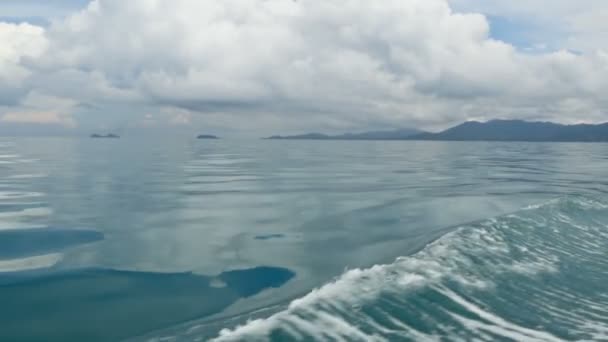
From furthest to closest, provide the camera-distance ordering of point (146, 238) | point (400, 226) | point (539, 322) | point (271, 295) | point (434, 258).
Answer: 1. point (400, 226)
2. point (146, 238)
3. point (434, 258)
4. point (271, 295)
5. point (539, 322)

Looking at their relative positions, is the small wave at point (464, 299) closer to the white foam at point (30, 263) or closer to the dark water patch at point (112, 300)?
the dark water patch at point (112, 300)

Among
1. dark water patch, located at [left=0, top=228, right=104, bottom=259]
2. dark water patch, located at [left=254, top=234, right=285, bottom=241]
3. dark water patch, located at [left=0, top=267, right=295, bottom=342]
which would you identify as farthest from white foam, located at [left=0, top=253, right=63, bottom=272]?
dark water patch, located at [left=254, top=234, right=285, bottom=241]

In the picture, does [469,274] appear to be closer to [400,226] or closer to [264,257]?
[264,257]

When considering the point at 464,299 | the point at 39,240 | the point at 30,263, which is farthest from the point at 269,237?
the point at 464,299

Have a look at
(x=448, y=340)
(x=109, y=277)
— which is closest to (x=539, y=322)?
(x=448, y=340)

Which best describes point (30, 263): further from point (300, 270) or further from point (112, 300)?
point (300, 270)
